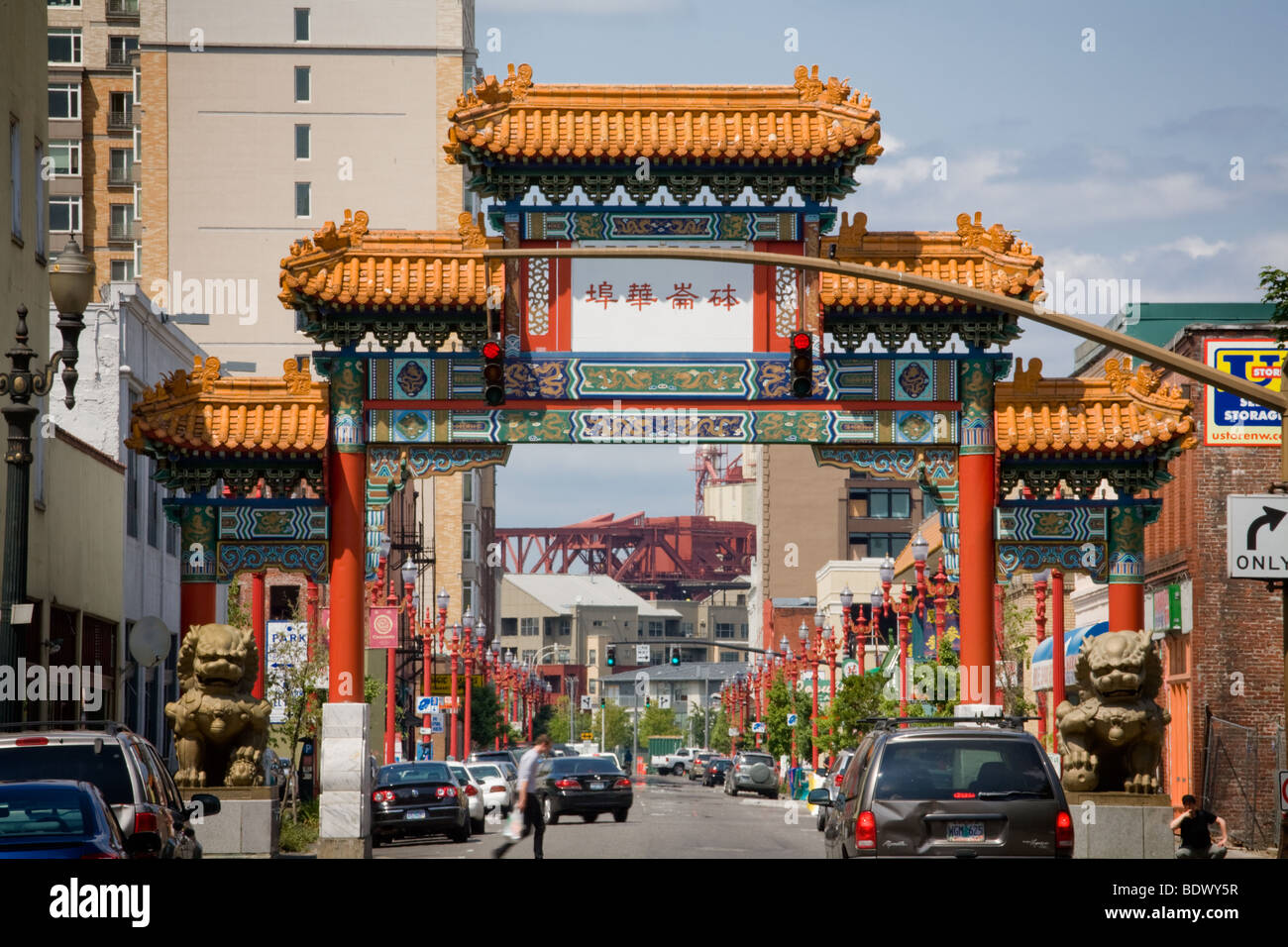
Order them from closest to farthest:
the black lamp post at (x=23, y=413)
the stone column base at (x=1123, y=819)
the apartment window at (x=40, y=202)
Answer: the black lamp post at (x=23, y=413) → the stone column base at (x=1123, y=819) → the apartment window at (x=40, y=202)

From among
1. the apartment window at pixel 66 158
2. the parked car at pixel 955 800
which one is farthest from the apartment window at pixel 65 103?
the parked car at pixel 955 800

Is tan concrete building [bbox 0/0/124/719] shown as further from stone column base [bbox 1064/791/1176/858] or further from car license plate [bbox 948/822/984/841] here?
car license plate [bbox 948/822/984/841]

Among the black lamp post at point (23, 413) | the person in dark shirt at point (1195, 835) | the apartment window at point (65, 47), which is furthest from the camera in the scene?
the apartment window at point (65, 47)

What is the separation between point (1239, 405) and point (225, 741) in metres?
22.7

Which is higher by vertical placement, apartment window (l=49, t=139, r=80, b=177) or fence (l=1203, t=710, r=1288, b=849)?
apartment window (l=49, t=139, r=80, b=177)

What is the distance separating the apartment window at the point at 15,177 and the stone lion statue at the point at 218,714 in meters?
9.60

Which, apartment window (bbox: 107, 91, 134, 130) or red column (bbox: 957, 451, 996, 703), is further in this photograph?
apartment window (bbox: 107, 91, 134, 130)

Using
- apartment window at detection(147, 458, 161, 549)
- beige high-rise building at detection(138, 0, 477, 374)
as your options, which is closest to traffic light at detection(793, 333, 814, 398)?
apartment window at detection(147, 458, 161, 549)

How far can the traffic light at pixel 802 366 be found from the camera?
1012 inches

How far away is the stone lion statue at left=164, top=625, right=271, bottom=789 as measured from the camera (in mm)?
26172

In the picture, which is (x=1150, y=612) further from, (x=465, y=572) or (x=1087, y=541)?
(x=465, y=572)

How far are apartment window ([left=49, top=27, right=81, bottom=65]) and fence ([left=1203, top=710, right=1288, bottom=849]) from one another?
74.4 m

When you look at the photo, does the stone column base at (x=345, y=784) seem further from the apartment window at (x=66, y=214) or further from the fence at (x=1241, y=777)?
the apartment window at (x=66, y=214)

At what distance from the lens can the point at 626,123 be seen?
98.4ft
